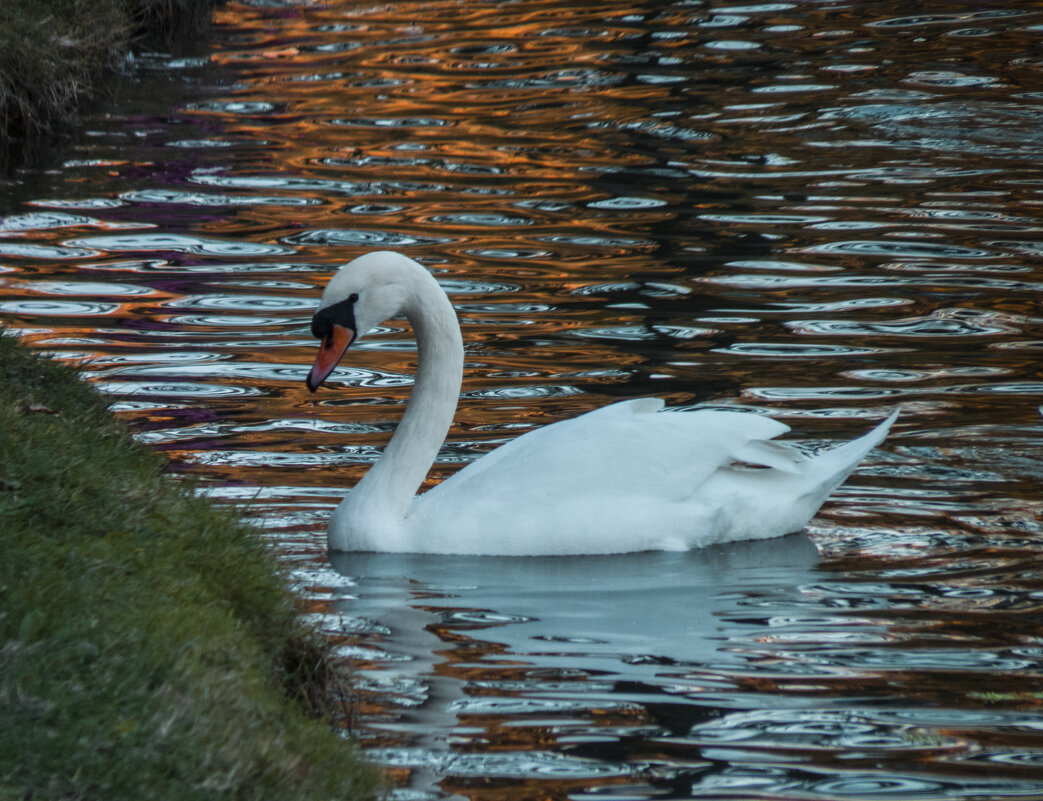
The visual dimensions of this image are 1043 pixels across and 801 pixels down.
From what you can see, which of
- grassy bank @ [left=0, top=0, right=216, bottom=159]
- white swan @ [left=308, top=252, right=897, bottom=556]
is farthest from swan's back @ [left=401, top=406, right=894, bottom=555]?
grassy bank @ [left=0, top=0, right=216, bottom=159]

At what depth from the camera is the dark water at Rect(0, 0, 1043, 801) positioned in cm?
459

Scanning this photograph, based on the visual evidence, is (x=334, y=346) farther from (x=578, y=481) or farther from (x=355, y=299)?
(x=578, y=481)

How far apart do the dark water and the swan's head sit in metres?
0.69

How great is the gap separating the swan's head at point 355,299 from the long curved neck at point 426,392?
9cm

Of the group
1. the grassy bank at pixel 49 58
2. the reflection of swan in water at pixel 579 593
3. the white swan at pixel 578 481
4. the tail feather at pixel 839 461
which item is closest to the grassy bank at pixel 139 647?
the reflection of swan in water at pixel 579 593

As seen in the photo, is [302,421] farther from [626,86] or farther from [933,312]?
[626,86]

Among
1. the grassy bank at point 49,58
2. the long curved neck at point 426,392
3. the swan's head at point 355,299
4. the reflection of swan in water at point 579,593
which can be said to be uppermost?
the grassy bank at point 49,58

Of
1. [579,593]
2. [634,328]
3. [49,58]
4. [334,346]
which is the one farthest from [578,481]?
[49,58]

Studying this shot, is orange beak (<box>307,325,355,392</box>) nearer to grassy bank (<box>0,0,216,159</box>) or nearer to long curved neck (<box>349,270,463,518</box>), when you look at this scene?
long curved neck (<box>349,270,463,518</box>)

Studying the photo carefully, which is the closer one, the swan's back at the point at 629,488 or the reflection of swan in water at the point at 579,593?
the reflection of swan in water at the point at 579,593

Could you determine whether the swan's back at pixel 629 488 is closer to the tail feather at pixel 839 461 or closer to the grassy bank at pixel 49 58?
the tail feather at pixel 839 461

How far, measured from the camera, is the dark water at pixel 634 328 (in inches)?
181

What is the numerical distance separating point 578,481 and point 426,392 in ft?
2.56

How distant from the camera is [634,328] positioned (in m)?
9.04
